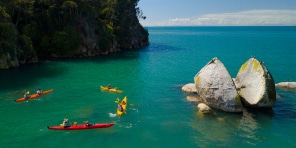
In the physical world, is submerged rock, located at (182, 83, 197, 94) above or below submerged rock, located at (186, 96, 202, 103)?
above

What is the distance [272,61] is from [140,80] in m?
46.3

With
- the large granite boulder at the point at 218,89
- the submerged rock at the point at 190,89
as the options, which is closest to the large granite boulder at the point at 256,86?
the large granite boulder at the point at 218,89

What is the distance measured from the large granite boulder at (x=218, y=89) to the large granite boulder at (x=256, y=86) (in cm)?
215

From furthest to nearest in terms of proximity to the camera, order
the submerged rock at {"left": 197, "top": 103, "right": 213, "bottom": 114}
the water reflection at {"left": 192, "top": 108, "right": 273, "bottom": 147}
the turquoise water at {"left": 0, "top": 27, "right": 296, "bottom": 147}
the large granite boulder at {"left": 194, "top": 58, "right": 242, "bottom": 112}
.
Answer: the large granite boulder at {"left": 194, "top": 58, "right": 242, "bottom": 112}
the submerged rock at {"left": 197, "top": 103, "right": 213, "bottom": 114}
the water reflection at {"left": 192, "top": 108, "right": 273, "bottom": 147}
the turquoise water at {"left": 0, "top": 27, "right": 296, "bottom": 147}

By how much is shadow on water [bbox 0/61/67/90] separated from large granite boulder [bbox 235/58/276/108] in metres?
37.4

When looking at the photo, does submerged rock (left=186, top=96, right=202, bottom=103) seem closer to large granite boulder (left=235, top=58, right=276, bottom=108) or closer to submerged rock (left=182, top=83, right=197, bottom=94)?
submerged rock (left=182, top=83, right=197, bottom=94)

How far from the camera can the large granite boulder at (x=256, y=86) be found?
38.2 metres

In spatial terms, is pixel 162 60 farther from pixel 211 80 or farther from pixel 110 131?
pixel 110 131

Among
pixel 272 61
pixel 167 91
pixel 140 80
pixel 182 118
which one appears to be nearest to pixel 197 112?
pixel 182 118

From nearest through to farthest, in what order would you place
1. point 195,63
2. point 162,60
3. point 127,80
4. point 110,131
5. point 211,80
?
point 110,131, point 211,80, point 127,80, point 195,63, point 162,60

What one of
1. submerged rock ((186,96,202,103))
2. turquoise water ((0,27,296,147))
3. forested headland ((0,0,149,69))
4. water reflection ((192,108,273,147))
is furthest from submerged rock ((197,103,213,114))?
forested headland ((0,0,149,69))

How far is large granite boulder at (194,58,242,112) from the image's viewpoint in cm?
3823

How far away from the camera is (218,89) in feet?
128

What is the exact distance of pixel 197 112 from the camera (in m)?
38.8
